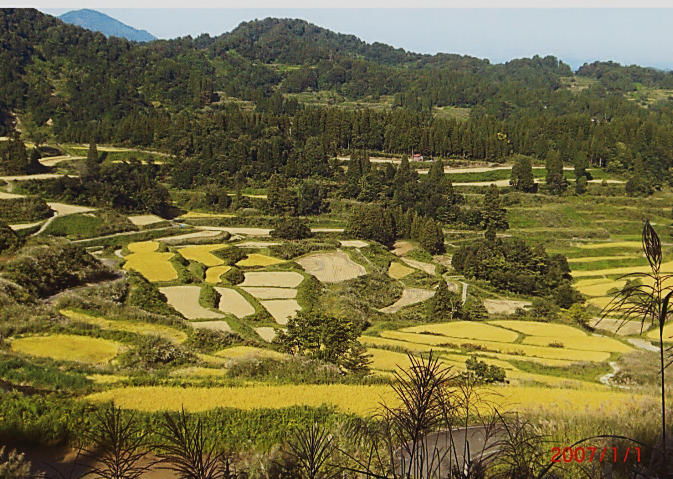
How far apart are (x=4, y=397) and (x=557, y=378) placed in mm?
15581

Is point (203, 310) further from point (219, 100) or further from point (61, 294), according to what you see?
point (219, 100)

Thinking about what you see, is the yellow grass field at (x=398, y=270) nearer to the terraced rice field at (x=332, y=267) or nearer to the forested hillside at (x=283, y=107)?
the terraced rice field at (x=332, y=267)

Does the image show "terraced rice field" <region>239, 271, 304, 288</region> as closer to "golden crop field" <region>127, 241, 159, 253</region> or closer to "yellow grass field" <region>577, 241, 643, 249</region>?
"golden crop field" <region>127, 241, 159, 253</region>

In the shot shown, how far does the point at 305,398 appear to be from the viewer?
1183cm

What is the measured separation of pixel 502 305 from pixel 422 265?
10876 mm

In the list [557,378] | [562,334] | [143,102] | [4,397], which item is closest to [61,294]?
[4,397]

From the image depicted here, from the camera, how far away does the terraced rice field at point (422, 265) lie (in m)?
44.5

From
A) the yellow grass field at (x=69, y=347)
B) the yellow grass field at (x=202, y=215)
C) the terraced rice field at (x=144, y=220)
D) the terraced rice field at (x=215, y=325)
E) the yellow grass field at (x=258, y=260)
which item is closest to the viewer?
the yellow grass field at (x=69, y=347)

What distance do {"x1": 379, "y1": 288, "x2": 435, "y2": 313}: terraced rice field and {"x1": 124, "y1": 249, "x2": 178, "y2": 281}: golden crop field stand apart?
12958 millimetres

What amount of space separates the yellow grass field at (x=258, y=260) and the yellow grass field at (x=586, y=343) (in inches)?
777

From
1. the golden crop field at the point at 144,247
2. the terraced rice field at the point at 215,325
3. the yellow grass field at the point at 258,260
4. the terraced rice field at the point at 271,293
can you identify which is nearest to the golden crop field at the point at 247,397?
the terraced rice field at the point at 215,325

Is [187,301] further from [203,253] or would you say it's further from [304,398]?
[304,398]

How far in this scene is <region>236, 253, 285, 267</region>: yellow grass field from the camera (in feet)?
129
